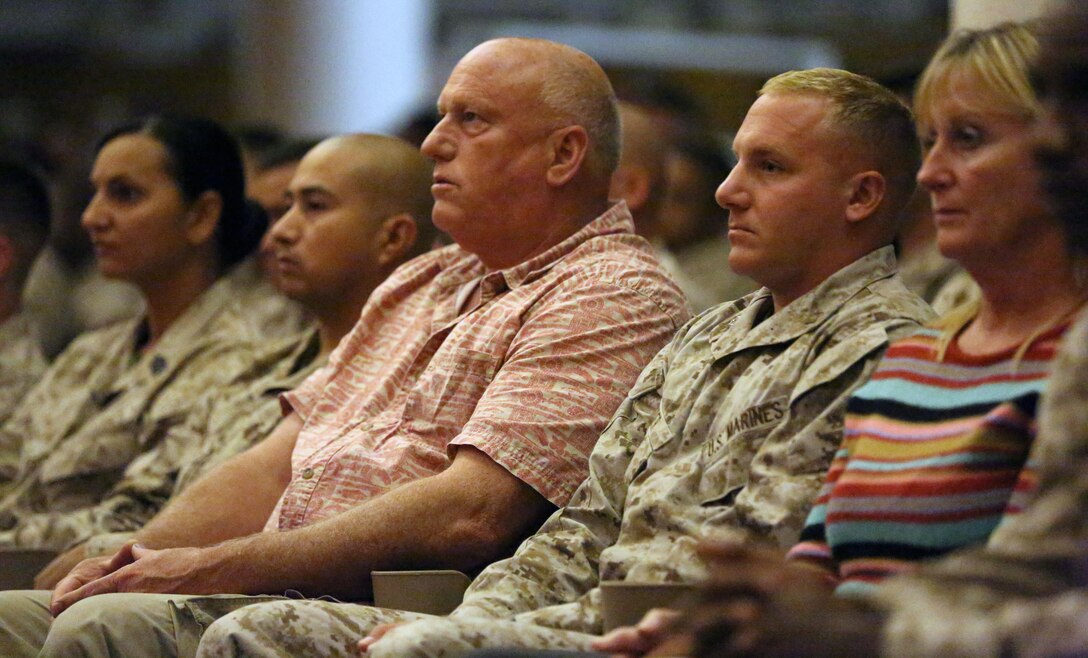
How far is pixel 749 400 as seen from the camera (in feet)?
7.28

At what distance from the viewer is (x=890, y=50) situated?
30.7ft

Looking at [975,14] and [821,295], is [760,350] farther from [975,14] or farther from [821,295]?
[975,14]

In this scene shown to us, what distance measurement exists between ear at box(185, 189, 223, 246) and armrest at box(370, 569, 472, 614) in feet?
6.62

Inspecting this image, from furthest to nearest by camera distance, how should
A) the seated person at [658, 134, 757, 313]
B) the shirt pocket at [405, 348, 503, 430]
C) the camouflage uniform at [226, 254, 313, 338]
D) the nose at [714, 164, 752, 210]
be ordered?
the seated person at [658, 134, 757, 313]
the camouflage uniform at [226, 254, 313, 338]
the shirt pocket at [405, 348, 503, 430]
the nose at [714, 164, 752, 210]

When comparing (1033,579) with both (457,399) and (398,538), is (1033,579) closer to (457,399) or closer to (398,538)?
(398,538)

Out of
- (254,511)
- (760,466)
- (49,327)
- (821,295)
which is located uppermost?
(821,295)

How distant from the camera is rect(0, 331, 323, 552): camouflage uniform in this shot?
3.56 m

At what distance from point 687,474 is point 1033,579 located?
2.53ft

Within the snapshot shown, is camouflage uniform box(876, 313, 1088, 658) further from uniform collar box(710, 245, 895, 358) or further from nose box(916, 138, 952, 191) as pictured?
uniform collar box(710, 245, 895, 358)

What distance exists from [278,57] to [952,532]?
679cm

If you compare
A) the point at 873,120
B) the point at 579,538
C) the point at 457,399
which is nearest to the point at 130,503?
the point at 457,399

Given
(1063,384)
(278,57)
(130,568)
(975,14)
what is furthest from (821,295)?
(278,57)

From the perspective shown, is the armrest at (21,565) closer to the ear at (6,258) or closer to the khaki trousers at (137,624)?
the khaki trousers at (137,624)

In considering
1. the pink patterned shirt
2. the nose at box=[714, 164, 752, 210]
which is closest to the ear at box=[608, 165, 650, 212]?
the pink patterned shirt
